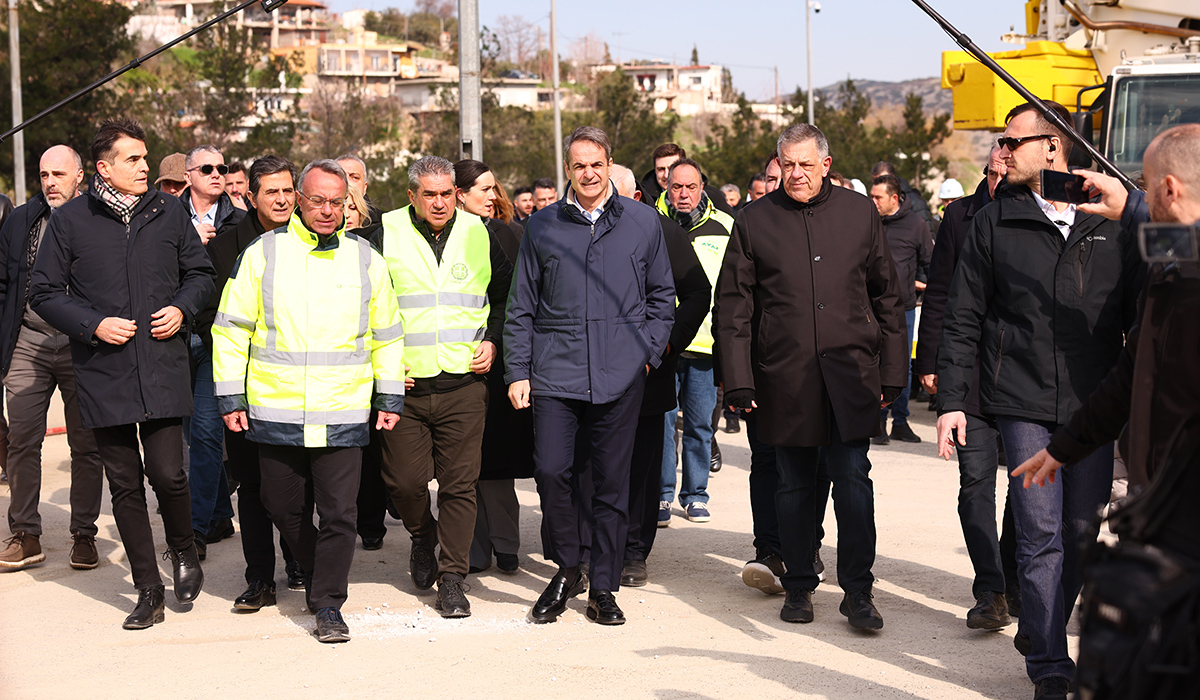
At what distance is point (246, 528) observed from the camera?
6.20 meters

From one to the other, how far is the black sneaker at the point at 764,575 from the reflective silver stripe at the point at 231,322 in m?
2.70

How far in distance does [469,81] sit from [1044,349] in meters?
5.51

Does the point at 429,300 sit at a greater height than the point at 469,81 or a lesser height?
lesser

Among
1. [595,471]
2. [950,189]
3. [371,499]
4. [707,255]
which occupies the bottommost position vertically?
[371,499]

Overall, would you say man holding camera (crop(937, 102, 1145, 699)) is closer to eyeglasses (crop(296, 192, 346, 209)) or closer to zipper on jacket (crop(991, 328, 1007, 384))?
zipper on jacket (crop(991, 328, 1007, 384))

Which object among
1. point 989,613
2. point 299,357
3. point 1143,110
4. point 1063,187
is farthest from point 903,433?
point 1063,187

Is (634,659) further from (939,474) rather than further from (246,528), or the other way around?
(939,474)

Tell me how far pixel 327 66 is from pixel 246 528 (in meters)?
127

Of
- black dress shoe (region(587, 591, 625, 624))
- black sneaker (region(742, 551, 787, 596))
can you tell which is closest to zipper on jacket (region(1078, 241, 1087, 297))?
black sneaker (region(742, 551, 787, 596))

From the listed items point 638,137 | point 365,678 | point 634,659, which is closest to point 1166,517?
point 634,659

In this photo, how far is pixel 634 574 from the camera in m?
6.61

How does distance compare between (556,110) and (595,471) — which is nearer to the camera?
(595,471)

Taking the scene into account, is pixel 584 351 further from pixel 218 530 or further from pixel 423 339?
pixel 218 530

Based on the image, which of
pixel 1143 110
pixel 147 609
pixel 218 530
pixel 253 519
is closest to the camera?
pixel 147 609
